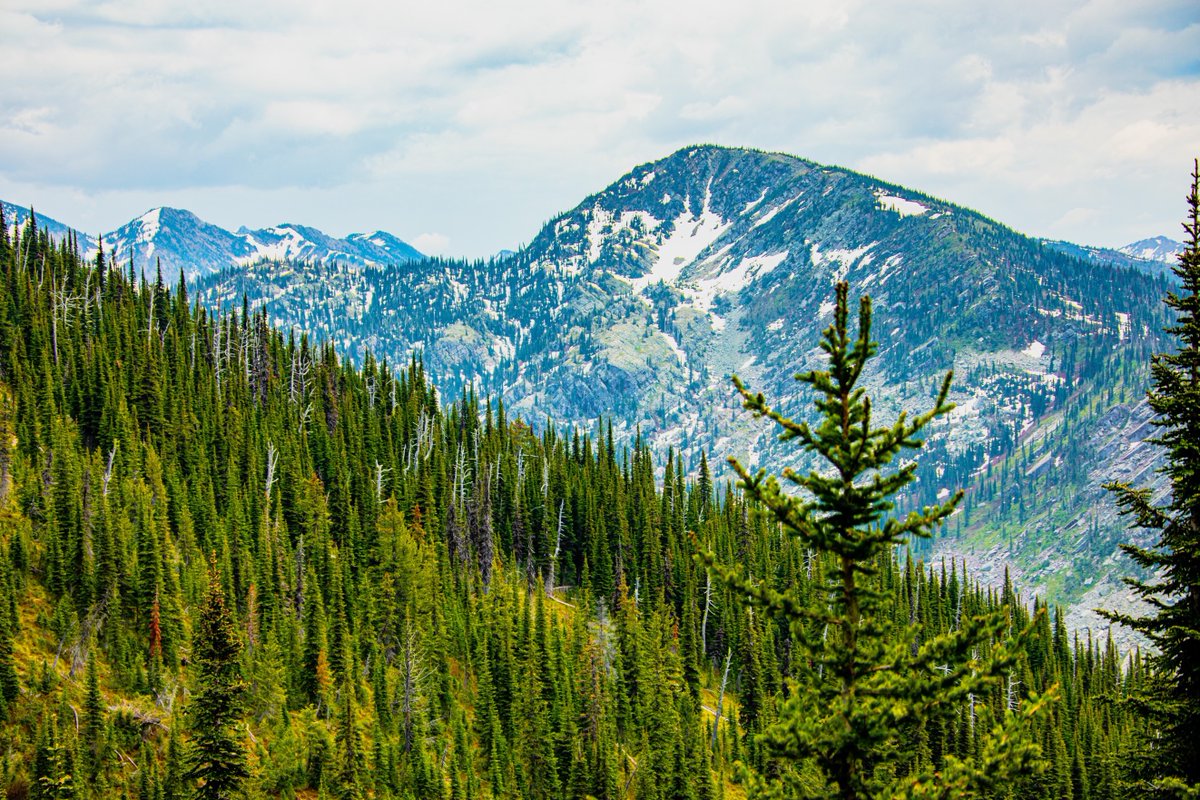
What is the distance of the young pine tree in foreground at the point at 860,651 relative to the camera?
45.5 ft

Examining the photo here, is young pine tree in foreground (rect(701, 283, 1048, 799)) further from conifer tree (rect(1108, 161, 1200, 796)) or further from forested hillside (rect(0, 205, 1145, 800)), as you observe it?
forested hillside (rect(0, 205, 1145, 800))

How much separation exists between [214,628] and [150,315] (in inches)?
4126

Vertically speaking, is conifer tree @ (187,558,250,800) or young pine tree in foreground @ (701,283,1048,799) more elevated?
young pine tree in foreground @ (701,283,1048,799)

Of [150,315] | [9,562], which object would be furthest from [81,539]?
[150,315]

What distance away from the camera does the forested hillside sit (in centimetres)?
6431

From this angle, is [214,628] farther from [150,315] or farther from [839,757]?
[150,315]

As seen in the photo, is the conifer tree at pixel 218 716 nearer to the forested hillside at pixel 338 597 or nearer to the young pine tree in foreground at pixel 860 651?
the forested hillside at pixel 338 597

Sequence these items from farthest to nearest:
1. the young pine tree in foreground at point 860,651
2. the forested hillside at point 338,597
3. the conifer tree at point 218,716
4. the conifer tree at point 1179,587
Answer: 1. the forested hillside at point 338,597
2. the conifer tree at point 218,716
3. the conifer tree at point 1179,587
4. the young pine tree in foreground at point 860,651

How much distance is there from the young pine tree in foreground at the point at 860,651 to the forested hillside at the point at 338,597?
2898cm

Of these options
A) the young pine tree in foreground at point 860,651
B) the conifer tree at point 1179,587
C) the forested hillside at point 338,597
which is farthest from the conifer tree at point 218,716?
the conifer tree at point 1179,587

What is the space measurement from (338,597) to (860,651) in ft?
255

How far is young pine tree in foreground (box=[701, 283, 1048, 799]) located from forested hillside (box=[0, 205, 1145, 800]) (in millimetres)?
28977

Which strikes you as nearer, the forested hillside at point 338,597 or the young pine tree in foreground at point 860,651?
the young pine tree in foreground at point 860,651

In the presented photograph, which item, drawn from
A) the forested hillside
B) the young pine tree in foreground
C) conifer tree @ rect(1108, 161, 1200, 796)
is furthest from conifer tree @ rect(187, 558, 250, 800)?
conifer tree @ rect(1108, 161, 1200, 796)
